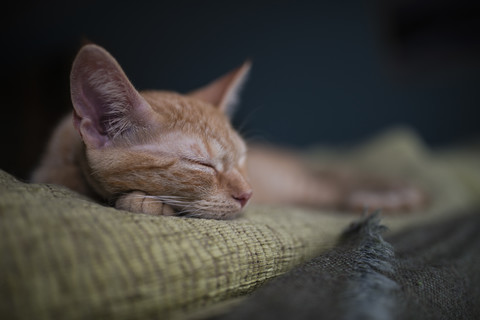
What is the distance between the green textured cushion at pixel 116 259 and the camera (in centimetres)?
50

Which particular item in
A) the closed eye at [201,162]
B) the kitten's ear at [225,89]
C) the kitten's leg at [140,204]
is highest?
the kitten's ear at [225,89]

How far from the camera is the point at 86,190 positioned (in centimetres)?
103

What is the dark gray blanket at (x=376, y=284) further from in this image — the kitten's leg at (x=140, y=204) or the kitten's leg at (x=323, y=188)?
the kitten's leg at (x=323, y=188)

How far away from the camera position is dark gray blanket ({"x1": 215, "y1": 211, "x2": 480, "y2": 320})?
52 centimetres

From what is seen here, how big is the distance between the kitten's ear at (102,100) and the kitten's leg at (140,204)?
0.17 metres

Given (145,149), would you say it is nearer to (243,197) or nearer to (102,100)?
(102,100)

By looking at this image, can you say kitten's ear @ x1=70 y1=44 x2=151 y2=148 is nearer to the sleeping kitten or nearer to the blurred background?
the sleeping kitten

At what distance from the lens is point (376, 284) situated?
24.6 inches

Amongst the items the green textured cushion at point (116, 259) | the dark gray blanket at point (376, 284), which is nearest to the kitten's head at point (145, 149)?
the green textured cushion at point (116, 259)

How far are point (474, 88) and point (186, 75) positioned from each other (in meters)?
3.13

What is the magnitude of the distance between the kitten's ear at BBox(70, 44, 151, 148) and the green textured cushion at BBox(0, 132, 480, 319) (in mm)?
191

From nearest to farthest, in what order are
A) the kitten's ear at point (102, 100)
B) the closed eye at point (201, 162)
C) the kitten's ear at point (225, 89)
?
the kitten's ear at point (102, 100), the closed eye at point (201, 162), the kitten's ear at point (225, 89)

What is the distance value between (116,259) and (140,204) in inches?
11.4

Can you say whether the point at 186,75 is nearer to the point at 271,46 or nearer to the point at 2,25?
the point at 271,46
